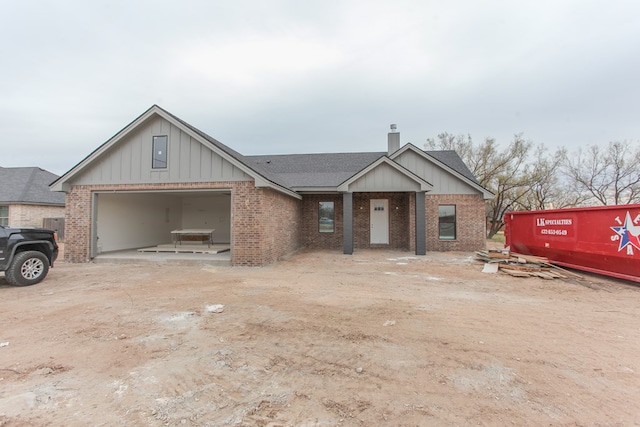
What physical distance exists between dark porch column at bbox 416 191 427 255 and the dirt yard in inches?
238

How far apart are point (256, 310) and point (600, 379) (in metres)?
4.51

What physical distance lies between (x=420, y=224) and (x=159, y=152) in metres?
10.7

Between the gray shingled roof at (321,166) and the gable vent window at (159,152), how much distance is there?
5568 mm

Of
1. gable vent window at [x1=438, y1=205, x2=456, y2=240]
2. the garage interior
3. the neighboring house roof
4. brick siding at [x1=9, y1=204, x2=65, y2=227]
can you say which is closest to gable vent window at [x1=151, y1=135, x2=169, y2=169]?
the garage interior

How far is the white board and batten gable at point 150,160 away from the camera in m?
10.1

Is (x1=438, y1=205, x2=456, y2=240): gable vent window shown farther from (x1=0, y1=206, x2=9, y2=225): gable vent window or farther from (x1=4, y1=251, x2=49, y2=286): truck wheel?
(x1=0, y1=206, x2=9, y2=225): gable vent window

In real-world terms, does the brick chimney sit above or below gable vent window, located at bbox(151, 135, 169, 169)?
above

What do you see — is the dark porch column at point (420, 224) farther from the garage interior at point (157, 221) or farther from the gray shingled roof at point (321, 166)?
the garage interior at point (157, 221)

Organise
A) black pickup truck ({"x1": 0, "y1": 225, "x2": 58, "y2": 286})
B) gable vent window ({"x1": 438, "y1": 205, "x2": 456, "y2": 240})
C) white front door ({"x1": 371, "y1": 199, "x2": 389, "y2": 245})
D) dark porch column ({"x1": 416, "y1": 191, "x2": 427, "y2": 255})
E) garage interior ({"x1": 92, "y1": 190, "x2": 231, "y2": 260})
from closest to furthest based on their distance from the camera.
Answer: black pickup truck ({"x1": 0, "y1": 225, "x2": 58, "y2": 286})
garage interior ({"x1": 92, "y1": 190, "x2": 231, "y2": 260})
dark porch column ({"x1": 416, "y1": 191, "x2": 427, "y2": 255})
gable vent window ({"x1": 438, "y1": 205, "x2": 456, "y2": 240})
white front door ({"x1": 371, "y1": 199, "x2": 389, "y2": 245})

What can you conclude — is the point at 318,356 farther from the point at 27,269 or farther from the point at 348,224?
the point at 348,224

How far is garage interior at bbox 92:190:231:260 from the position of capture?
11898 mm

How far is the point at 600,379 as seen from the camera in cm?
301

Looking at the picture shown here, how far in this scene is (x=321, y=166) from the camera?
17.7 meters

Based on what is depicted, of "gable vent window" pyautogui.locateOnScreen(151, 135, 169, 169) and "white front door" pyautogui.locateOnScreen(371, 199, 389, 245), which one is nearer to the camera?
"gable vent window" pyautogui.locateOnScreen(151, 135, 169, 169)
